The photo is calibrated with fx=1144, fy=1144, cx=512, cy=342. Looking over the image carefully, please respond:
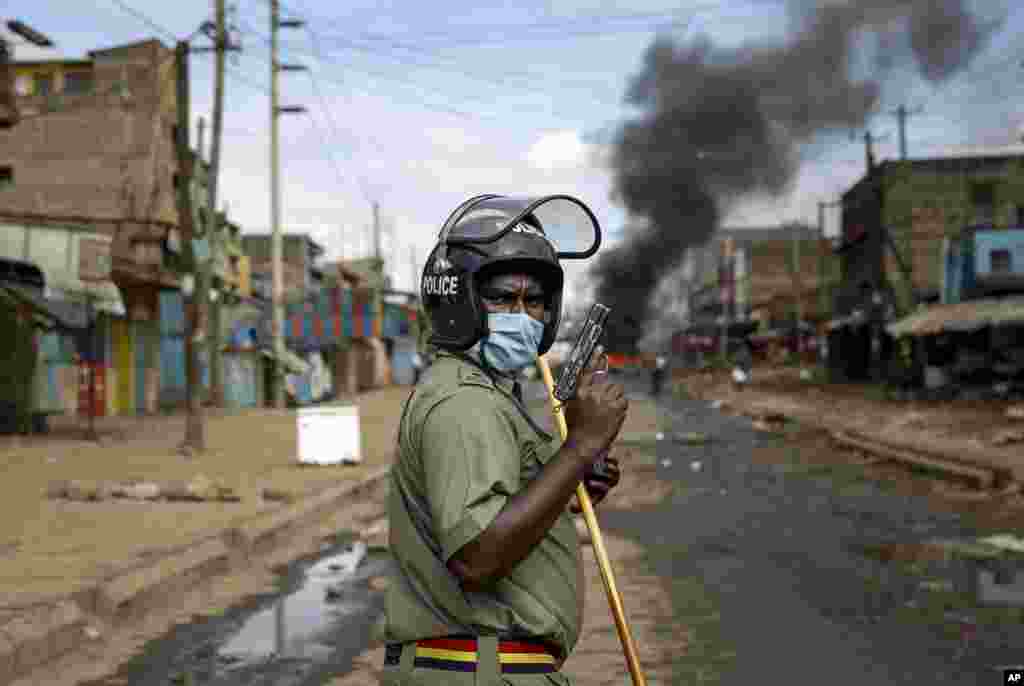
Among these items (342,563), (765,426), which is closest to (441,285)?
(342,563)

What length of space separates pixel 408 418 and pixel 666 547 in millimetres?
7612

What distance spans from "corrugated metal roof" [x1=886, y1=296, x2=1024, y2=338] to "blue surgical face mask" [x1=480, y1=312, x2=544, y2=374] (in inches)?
1106

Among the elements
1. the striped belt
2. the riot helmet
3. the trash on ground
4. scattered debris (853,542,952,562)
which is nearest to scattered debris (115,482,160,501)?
the trash on ground

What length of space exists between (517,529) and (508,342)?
0.40 meters

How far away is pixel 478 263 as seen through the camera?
216 centimetres

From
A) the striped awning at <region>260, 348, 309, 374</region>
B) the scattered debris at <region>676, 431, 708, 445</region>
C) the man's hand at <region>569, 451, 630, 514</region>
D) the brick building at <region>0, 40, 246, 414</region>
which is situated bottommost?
the scattered debris at <region>676, 431, 708, 445</region>

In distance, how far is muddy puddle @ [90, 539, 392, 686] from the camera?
564cm

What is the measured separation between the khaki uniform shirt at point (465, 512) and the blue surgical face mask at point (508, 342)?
0.05m

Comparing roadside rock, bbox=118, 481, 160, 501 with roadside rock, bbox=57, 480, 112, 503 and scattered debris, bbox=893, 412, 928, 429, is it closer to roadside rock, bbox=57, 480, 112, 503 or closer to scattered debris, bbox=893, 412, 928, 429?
roadside rock, bbox=57, 480, 112, 503

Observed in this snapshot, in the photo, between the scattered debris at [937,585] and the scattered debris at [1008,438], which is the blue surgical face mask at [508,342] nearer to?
the scattered debris at [937,585]

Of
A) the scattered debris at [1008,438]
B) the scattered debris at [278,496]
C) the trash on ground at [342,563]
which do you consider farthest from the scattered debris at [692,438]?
the trash on ground at [342,563]

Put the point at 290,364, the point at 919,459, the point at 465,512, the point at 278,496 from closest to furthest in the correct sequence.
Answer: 1. the point at 465,512
2. the point at 278,496
3. the point at 919,459
4. the point at 290,364

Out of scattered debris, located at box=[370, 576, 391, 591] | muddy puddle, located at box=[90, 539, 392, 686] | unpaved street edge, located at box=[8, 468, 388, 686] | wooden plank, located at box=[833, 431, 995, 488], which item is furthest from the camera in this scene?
wooden plank, located at box=[833, 431, 995, 488]

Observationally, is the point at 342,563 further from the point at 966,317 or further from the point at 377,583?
the point at 966,317
